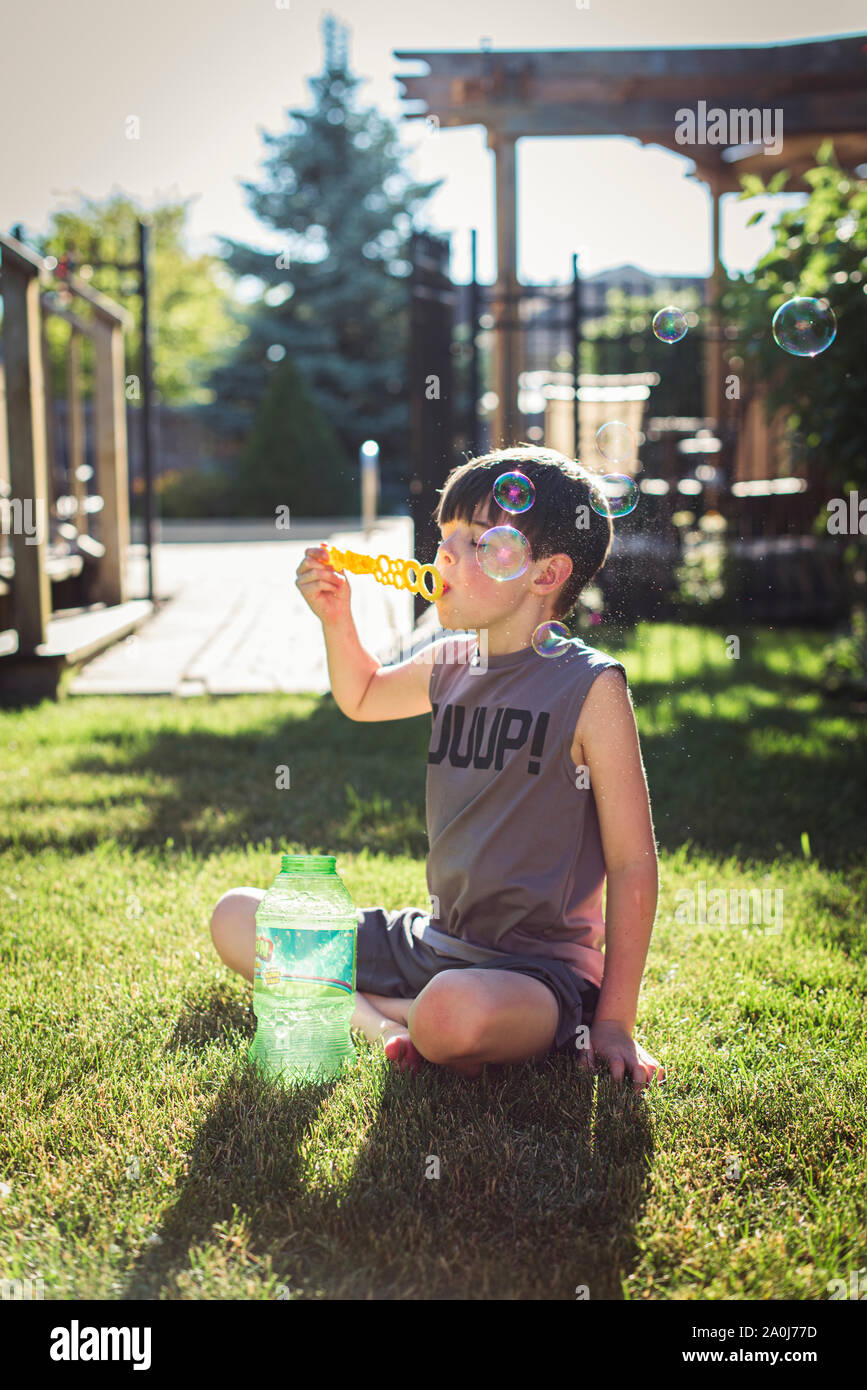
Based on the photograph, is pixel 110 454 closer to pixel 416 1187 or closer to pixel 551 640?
pixel 551 640

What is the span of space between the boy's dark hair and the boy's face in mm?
17

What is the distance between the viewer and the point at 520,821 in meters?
2.28

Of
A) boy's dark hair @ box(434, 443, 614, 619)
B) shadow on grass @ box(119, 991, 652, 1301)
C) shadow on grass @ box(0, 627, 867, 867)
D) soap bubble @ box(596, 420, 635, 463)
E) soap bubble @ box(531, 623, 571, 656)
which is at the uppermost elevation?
soap bubble @ box(596, 420, 635, 463)

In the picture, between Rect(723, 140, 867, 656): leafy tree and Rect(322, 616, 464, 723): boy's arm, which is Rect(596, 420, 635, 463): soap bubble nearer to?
Rect(322, 616, 464, 723): boy's arm

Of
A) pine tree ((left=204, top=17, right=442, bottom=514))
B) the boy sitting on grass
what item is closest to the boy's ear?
the boy sitting on grass

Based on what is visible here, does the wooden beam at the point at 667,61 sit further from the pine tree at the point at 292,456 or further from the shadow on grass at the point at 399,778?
the pine tree at the point at 292,456

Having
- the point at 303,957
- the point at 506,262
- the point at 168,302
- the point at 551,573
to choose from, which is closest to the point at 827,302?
the point at 551,573

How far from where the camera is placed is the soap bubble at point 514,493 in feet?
7.27

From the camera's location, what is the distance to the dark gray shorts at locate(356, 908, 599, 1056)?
2236 millimetres

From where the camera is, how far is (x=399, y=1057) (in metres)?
2.27

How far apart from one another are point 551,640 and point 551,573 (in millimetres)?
125

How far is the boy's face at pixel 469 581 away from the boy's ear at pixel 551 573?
1.5 inches
